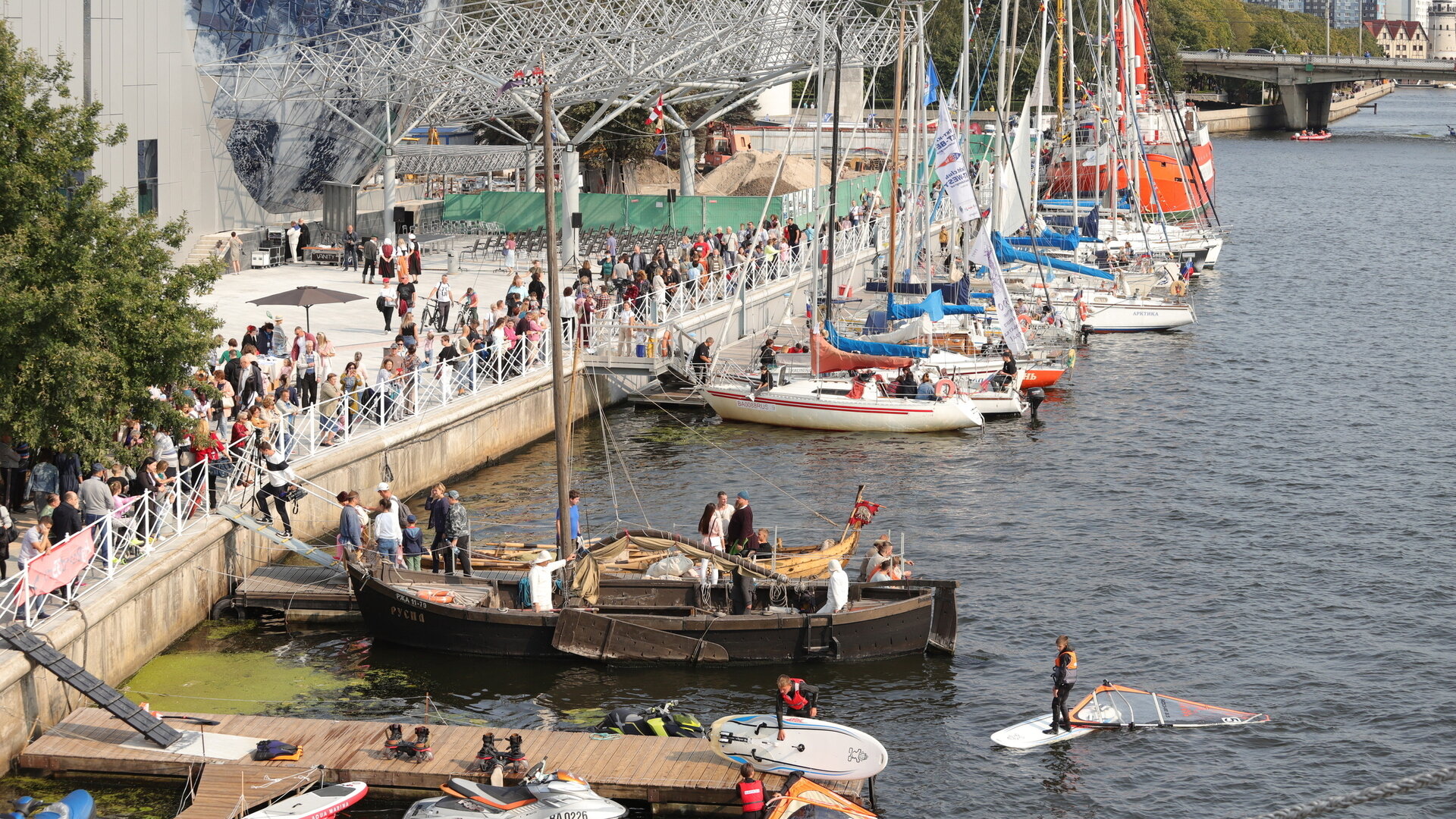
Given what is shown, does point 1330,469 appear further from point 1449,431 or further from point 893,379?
point 893,379

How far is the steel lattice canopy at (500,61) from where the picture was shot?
160ft

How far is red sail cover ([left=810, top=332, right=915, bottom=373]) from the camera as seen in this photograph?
39.1 meters

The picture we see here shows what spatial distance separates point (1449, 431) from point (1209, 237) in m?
32.1

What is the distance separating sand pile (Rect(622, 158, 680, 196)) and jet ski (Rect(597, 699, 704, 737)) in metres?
52.0

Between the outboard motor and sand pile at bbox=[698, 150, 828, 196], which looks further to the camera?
sand pile at bbox=[698, 150, 828, 196]

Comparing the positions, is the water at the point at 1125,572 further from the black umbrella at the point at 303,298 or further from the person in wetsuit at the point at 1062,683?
the black umbrella at the point at 303,298

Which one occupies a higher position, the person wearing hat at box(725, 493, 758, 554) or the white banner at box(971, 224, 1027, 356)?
the white banner at box(971, 224, 1027, 356)

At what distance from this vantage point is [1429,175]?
11894cm

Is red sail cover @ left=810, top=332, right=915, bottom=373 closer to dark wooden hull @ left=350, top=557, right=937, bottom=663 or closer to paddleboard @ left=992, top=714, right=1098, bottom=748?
dark wooden hull @ left=350, top=557, right=937, bottom=663

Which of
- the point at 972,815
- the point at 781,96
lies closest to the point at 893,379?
the point at 972,815

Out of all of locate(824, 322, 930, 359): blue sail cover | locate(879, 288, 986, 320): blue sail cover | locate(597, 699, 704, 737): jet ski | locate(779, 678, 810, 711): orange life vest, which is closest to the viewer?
locate(779, 678, 810, 711): orange life vest

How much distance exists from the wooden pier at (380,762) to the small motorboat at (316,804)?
9.5 inches

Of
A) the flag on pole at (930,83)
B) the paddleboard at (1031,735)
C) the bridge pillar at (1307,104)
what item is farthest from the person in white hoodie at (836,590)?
the bridge pillar at (1307,104)

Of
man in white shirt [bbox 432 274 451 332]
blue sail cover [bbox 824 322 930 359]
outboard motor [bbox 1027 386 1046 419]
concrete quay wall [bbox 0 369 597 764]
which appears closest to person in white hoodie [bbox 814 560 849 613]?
concrete quay wall [bbox 0 369 597 764]
